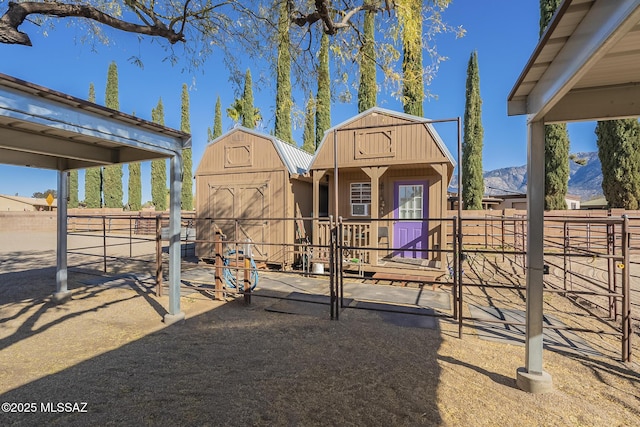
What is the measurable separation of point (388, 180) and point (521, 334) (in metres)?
5.29

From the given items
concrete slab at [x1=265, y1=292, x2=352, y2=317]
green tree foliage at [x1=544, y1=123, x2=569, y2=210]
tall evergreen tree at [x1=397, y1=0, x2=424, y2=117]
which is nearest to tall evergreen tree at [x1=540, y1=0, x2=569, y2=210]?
green tree foliage at [x1=544, y1=123, x2=569, y2=210]

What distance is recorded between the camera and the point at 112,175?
2778 cm

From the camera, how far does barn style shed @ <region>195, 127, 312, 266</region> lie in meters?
8.45

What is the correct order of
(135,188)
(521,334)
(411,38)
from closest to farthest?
1. (521,334)
2. (411,38)
3. (135,188)

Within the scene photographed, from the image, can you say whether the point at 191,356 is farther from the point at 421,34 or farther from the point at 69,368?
the point at 421,34

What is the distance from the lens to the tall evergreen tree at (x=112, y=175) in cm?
2777

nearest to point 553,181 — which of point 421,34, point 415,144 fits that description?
point 415,144

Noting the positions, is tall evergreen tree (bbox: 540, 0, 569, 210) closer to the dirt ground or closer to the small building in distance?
the dirt ground

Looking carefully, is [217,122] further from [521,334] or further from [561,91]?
[561,91]

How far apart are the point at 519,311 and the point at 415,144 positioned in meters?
4.23

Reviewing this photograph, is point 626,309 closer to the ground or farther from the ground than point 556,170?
closer to the ground

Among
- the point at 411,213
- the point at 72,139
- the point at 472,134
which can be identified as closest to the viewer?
the point at 72,139

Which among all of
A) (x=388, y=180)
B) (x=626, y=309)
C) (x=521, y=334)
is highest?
(x=388, y=180)

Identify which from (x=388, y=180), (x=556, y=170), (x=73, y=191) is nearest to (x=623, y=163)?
(x=556, y=170)
